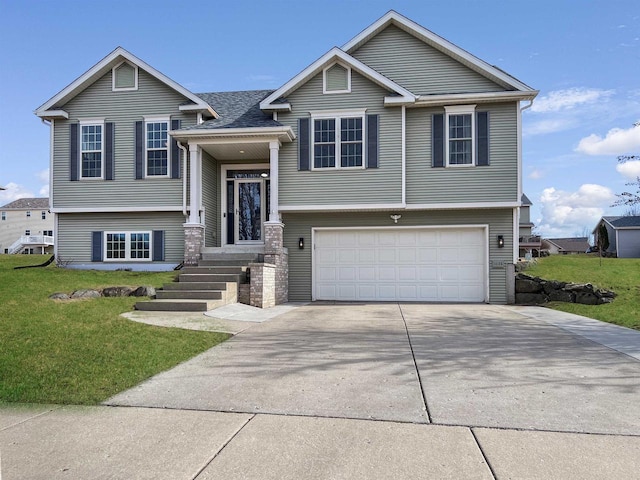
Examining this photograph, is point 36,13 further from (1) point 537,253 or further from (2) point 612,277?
(1) point 537,253

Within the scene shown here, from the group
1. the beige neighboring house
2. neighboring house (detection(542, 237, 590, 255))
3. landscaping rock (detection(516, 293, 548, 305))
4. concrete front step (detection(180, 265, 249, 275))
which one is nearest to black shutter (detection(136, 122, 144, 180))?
concrete front step (detection(180, 265, 249, 275))

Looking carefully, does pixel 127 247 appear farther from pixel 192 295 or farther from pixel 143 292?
pixel 192 295

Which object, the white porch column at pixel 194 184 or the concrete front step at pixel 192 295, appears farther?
the white porch column at pixel 194 184

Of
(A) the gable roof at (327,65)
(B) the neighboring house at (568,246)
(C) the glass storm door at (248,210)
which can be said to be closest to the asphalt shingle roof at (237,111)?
(A) the gable roof at (327,65)

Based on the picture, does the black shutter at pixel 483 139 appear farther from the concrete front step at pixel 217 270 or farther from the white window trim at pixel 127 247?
the white window trim at pixel 127 247

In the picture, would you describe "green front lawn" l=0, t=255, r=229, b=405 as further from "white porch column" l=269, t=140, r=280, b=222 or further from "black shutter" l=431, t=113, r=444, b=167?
"black shutter" l=431, t=113, r=444, b=167

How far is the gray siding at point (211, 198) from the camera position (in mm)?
14359

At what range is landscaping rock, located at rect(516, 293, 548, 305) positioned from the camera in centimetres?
1322

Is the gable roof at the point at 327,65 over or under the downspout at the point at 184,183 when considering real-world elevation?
over

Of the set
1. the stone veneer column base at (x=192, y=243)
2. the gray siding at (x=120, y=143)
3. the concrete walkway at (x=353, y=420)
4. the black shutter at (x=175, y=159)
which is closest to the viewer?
the concrete walkway at (x=353, y=420)

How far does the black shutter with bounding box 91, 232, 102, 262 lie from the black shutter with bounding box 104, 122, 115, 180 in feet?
6.30

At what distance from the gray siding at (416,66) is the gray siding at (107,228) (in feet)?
26.6

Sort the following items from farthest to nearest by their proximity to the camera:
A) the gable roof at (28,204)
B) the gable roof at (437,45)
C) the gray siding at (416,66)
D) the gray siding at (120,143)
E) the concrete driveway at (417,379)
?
the gable roof at (28,204)
the gray siding at (120,143)
the gray siding at (416,66)
the gable roof at (437,45)
the concrete driveway at (417,379)

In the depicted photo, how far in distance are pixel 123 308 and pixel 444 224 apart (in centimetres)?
916
